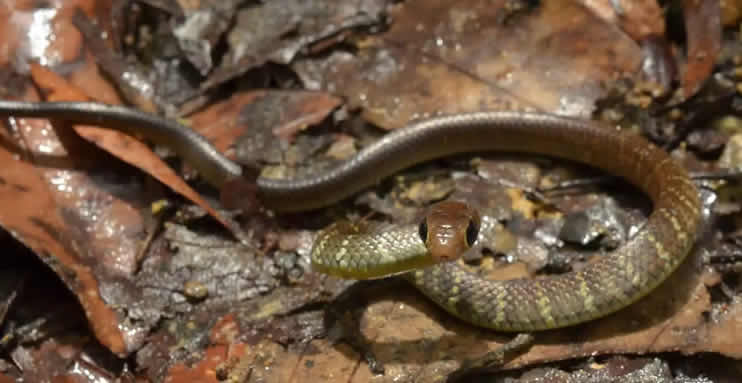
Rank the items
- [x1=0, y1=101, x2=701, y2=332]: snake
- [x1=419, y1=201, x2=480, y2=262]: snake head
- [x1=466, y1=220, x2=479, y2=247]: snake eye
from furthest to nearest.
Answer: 1. [x1=0, y1=101, x2=701, y2=332]: snake
2. [x1=466, y1=220, x2=479, y2=247]: snake eye
3. [x1=419, y1=201, x2=480, y2=262]: snake head

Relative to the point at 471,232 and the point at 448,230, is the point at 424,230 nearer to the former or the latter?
the point at 448,230

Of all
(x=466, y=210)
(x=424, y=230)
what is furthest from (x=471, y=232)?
(x=424, y=230)

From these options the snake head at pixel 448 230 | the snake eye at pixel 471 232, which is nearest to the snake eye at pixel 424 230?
the snake head at pixel 448 230

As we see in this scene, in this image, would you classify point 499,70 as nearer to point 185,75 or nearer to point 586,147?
point 586,147

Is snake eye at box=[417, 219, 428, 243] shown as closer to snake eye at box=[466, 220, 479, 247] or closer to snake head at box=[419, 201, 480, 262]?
snake head at box=[419, 201, 480, 262]

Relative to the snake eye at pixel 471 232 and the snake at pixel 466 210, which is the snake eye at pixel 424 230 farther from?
the snake eye at pixel 471 232

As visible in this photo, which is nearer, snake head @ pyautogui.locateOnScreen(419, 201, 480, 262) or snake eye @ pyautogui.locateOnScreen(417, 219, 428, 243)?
snake head @ pyautogui.locateOnScreen(419, 201, 480, 262)

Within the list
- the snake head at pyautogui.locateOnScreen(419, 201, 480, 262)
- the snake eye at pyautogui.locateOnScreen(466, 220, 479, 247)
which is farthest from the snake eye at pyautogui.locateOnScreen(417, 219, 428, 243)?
the snake eye at pyautogui.locateOnScreen(466, 220, 479, 247)
